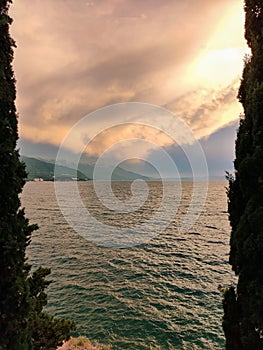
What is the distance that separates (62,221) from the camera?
6234 cm

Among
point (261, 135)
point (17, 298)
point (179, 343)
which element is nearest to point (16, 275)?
point (17, 298)

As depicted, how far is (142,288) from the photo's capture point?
87.7 feet

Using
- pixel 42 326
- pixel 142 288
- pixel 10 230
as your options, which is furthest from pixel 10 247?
pixel 142 288

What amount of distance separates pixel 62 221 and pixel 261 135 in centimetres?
5764

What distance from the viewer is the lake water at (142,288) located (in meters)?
19.6

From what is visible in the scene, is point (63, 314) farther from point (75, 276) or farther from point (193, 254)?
point (193, 254)

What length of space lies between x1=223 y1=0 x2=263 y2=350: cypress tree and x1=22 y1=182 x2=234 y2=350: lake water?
7.96m

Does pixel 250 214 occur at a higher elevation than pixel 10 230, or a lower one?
higher

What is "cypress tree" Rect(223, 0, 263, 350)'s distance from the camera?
1005cm

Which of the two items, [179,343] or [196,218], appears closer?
[179,343]

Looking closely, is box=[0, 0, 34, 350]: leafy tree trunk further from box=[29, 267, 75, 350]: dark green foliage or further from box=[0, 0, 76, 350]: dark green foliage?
box=[29, 267, 75, 350]: dark green foliage

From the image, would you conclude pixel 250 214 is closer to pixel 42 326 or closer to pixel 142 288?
pixel 42 326

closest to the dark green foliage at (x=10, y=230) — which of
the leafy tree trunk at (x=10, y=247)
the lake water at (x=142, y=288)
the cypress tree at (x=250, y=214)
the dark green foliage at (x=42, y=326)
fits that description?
the leafy tree trunk at (x=10, y=247)

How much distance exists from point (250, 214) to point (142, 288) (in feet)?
63.9
